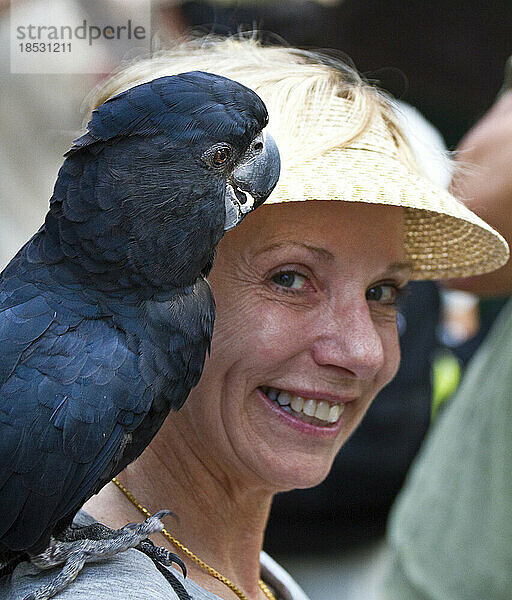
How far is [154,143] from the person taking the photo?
1169 millimetres

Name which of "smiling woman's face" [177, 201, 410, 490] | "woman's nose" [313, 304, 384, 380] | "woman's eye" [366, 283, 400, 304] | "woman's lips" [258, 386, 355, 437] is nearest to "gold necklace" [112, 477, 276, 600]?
"smiling woman's face" [177, 201, 410, 490]

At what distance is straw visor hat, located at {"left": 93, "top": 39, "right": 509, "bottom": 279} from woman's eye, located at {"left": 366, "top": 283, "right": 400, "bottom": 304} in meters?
0.16

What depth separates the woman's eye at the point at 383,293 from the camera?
1.55m

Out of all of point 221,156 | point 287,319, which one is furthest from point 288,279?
point 221,156

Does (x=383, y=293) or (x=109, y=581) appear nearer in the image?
(x=109, y=581)

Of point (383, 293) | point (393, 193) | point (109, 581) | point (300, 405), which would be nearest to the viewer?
point (109, 581)

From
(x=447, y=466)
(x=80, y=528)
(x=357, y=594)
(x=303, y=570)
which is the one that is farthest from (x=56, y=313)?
(x=357, y=594)

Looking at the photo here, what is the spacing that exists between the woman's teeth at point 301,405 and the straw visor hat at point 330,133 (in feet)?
1.06

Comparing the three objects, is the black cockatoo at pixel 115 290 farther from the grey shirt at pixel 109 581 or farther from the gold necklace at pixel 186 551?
the gold necklace at pixel 186 551

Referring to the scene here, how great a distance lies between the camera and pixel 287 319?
1.44m

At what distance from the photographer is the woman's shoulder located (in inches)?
43.8

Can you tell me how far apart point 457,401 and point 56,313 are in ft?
5.96

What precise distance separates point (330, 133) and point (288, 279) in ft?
0.89

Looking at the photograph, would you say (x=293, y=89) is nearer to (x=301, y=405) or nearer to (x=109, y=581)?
(x=301, y=405)
